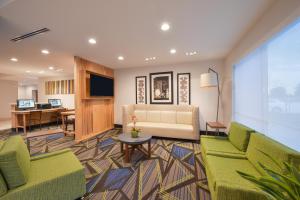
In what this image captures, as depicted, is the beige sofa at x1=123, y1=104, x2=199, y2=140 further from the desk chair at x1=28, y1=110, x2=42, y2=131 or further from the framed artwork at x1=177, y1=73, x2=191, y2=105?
the desk chair at x1=28, y1=110, x2=42, y2=131

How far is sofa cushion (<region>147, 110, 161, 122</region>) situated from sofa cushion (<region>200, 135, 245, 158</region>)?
215cm

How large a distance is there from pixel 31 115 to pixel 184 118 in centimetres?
619

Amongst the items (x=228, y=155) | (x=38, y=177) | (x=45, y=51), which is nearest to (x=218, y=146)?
(x=228, y=155)

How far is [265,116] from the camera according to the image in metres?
2.21

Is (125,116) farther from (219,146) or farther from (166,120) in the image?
(219,146)

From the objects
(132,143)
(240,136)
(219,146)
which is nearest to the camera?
(240,136)

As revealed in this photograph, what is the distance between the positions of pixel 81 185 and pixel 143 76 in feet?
13.6

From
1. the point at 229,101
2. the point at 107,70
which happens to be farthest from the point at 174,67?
the point at 107,70

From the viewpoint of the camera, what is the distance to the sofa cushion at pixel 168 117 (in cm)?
454

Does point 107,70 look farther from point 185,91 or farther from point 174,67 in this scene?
point 185,91

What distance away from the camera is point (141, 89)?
5293 mm

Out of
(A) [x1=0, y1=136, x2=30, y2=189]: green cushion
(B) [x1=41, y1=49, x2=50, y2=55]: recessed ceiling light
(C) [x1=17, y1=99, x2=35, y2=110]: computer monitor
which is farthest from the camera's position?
(C) [x1=17, y1=99, x2=35, y2=110]: computer monitor

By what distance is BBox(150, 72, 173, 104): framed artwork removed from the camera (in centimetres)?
489

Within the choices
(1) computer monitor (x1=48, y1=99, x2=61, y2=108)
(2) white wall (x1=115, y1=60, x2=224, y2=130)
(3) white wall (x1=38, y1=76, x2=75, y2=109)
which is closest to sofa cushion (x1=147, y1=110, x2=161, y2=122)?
(2) white wall (x1=115, y1=60, x2=224, y2=130)
